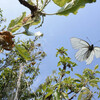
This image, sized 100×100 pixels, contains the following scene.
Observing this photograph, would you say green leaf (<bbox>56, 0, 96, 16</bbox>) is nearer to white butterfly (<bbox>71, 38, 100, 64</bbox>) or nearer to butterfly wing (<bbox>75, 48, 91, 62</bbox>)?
white butterfly (<bbox>71, 38, 100, 64</bbox>)

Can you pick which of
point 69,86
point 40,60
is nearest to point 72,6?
Answer: point 69,86

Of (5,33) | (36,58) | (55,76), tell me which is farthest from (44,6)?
(36,58)

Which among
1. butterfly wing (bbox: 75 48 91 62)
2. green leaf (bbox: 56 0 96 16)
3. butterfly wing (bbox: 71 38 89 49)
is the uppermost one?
butterfly wing (bbox: 71 38 89 49)

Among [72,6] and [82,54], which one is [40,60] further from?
[72,6]

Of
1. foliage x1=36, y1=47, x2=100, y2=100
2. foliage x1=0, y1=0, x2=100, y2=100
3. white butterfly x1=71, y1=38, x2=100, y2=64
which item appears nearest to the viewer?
foliage x1=0, y1=0, x2=100, y2=100

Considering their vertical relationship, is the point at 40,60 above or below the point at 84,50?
above

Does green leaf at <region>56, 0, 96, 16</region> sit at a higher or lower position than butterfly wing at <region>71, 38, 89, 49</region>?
lower

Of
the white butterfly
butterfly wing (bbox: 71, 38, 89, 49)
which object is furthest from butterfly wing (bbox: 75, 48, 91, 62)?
butterfly wing (bbox: 71, 38, 89, 49)

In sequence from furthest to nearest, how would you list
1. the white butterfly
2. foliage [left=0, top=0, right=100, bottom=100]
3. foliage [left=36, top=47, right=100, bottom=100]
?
the white butterfly, foliage [left=36, top=47, right=100, bottom=100], foliage [left=0, top=0, right=100, bottom=100]
